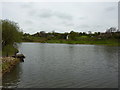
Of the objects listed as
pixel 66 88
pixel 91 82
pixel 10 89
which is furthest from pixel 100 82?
pixel 10 89

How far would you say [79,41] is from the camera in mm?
137000

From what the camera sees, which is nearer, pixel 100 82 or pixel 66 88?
pixel 66 88

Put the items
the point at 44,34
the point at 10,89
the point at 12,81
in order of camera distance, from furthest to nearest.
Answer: the point at 44,34
the point at 12,81
the point at 10,89

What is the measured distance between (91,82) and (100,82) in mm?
1054

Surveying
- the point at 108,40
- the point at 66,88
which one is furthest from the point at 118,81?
the point at 108,40

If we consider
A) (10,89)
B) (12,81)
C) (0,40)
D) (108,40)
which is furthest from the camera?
(108,40)

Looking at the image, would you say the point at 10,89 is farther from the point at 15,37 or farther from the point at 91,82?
the point at 15,37

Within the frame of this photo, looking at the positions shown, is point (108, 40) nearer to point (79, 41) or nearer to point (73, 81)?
point (79, 41)

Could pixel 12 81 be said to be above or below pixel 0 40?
below

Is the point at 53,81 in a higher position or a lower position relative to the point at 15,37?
lower

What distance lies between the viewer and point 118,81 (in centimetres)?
1870

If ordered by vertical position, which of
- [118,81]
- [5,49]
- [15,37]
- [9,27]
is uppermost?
[9,27]

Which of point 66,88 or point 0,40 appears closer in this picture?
point 66,88

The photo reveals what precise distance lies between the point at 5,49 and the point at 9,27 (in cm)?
555
